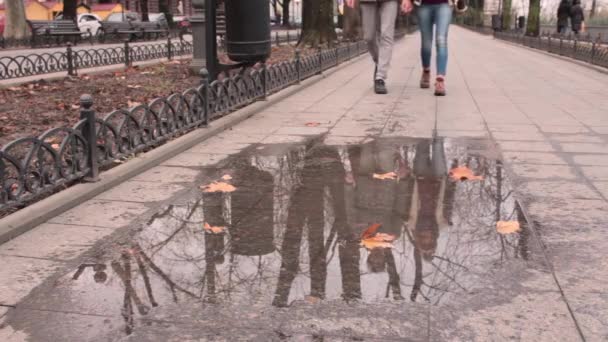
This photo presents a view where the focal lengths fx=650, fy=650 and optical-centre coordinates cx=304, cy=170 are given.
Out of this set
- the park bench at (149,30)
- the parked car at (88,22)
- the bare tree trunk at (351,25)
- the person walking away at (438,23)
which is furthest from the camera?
the parked car at (88,22)

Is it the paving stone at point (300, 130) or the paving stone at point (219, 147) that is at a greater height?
the paving stone at point (300, 130)

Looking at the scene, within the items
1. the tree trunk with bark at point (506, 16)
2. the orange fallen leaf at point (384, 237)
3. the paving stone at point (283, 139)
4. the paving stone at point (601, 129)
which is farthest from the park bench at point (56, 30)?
the tree trunk with bark at point (506, 16)

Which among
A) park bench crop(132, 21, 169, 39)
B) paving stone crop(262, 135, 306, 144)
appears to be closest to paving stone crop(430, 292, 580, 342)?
paving stone crop(262, 135, 306, 144)

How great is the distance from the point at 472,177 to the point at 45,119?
547 cm

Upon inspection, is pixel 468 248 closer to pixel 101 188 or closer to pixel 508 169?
pixel 508 169

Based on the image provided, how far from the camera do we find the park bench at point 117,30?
29.6m

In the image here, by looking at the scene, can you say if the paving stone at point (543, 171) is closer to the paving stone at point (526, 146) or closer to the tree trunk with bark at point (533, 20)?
the paving stone at point (526, 146)

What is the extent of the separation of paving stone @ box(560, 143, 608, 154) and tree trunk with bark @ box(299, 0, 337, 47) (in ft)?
46.0

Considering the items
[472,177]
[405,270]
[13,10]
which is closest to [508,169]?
[472,177]

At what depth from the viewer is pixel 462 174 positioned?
17.4 feet

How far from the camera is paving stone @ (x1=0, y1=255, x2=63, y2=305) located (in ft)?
10.2

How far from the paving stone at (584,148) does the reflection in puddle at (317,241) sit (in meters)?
1.09

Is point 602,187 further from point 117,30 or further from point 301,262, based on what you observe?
point 117,30

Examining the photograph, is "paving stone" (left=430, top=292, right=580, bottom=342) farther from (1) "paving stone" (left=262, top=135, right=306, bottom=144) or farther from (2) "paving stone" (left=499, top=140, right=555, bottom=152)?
A: (1) "paving stone" (left=262, top=135, right=306, bottom=144)
